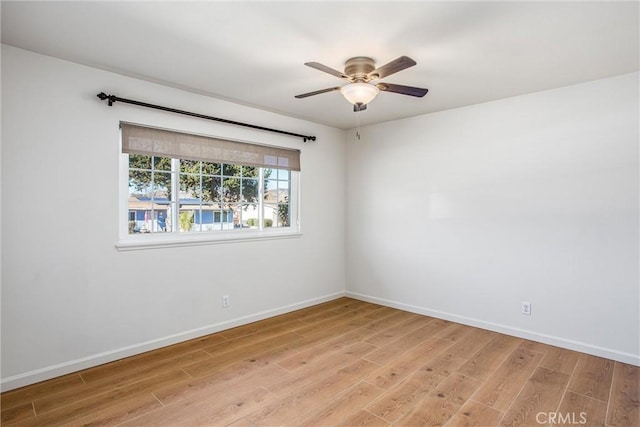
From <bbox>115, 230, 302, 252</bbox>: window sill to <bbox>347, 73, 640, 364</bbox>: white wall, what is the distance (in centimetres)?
146

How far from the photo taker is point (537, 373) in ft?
9.00

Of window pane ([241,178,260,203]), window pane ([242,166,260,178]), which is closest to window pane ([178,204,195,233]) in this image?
window pane ([241,178,260,203])

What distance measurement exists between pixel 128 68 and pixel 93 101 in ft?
1.25

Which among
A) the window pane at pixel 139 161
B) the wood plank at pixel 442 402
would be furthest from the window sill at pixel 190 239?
the wood plank at pixel 442 402

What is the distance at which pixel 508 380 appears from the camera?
2623 mm

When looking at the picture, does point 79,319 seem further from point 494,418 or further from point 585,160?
point 585,160

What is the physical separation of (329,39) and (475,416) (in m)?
2.56

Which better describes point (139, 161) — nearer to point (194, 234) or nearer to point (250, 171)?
point (194, 234)

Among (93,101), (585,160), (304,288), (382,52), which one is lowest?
(304,288)

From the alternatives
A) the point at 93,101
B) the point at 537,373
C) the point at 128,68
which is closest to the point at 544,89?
the point at 537,373

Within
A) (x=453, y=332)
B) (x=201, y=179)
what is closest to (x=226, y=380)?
(x=201, y=179)

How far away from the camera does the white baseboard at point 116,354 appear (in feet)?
8.17

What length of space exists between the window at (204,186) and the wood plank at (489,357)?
7.95 ft

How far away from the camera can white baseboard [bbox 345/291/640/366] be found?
296 centimetres
